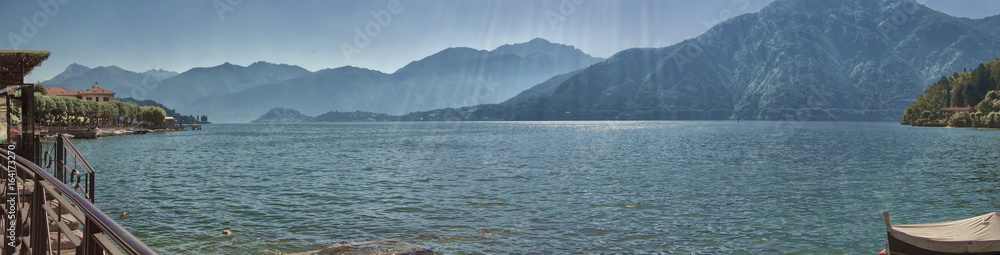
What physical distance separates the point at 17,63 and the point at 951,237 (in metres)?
30.5

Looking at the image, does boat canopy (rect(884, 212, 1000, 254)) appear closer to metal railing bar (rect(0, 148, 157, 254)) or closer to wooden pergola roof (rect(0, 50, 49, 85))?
metal railing bar (rect(0, 148, 157, 254))

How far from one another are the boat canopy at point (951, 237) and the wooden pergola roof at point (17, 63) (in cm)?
2862

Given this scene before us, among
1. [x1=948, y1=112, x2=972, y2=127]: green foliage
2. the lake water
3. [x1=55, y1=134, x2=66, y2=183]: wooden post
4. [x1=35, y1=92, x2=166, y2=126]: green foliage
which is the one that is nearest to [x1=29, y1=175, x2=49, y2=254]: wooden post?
the lake water

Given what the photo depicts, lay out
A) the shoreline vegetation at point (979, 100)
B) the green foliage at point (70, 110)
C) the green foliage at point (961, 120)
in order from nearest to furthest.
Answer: the green foliage at point (70, 110)
the shoreline vegetation at point (979, 100)
the green foliage at point (961, 120)

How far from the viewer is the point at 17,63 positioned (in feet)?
66.7

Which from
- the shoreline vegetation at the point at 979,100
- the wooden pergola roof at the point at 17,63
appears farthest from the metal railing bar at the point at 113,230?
the shoreline vegetation at the point at 979,100

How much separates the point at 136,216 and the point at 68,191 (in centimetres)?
2622

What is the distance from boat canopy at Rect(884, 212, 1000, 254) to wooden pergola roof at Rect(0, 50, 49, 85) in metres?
28.6

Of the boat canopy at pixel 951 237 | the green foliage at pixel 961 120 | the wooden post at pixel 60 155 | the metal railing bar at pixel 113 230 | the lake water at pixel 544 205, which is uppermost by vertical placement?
the green foliage at pixel 961 120

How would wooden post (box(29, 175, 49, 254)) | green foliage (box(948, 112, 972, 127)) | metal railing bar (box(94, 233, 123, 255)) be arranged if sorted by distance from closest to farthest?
A: metal railing bar (box(94, 233, 123, 255)), wooden post (box(29, 175, 49, 254)), green foliage (box(948, 112, 972, 127))

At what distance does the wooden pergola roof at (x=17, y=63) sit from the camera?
19.8 m

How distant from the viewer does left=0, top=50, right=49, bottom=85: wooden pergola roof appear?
778 inches

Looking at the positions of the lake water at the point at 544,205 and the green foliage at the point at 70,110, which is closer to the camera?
the lake water at the point at 544,205

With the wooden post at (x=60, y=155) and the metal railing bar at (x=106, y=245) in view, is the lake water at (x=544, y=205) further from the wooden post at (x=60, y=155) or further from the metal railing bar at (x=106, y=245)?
the metal railing bar at (x=106, y=245)
